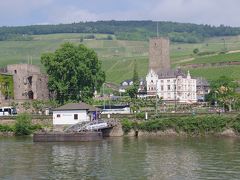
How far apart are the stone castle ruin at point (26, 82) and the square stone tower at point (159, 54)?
4720 cm

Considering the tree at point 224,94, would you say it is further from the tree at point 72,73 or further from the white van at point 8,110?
the white van at point 8,110

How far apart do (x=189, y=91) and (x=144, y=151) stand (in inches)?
2839

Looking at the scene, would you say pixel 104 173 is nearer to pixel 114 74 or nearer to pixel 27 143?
pixel 27 143

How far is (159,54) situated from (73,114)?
237 ft

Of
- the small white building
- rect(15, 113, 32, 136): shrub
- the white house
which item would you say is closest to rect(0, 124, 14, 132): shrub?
rect(15, 113, 32, 136): shrub

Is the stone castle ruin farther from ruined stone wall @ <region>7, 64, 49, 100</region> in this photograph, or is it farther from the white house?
the white house

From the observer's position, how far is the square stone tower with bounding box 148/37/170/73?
494 ft

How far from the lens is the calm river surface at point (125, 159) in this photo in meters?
45.7

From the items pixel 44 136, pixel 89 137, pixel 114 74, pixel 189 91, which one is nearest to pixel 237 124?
pixel 89 137

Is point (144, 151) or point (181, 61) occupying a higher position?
point (181, 61)

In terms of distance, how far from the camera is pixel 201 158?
2124 inches

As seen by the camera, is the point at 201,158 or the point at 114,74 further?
the point at 114,74

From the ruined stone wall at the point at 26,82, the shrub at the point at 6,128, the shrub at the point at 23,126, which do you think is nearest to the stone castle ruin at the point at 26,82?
the ruined stone wall at the point at 26,82

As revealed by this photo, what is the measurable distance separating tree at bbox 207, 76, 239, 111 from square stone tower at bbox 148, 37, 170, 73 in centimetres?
3147
